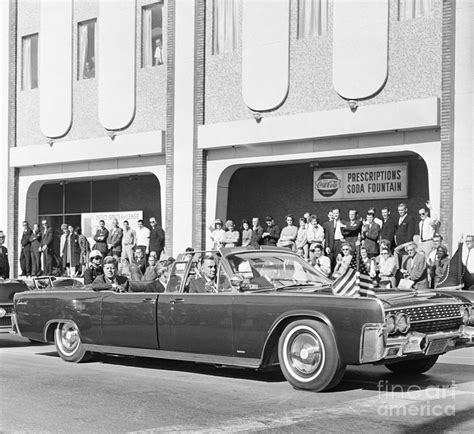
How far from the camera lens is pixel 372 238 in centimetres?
1772

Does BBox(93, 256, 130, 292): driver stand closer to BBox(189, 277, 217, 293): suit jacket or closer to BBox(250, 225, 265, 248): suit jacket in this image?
BBox(189, 277, 217, 293): suit jacket

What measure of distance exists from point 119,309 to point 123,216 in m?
17.4

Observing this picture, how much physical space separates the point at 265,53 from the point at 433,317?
13657mm

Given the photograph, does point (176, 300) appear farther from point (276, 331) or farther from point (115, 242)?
point (115, 242)

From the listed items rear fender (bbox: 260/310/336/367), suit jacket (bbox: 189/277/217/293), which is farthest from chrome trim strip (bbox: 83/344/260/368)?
suit jacket (bbox: 189/277/217/293)

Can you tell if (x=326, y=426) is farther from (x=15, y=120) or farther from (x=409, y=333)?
(x=15, y=120)

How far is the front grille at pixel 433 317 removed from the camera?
7973mm

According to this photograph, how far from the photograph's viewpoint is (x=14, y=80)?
27969 millimetres

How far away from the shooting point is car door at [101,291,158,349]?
951cm

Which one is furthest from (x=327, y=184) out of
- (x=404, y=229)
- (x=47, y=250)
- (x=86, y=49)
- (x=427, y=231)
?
(x=86, y=49)

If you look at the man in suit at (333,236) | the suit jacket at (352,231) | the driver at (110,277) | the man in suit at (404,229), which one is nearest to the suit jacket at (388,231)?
the man in suit at (404,229)

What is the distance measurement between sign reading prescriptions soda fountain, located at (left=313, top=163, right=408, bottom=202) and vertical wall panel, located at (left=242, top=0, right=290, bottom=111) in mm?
2937

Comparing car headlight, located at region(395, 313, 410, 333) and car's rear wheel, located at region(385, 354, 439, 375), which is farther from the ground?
car headlight, located at region(395, 313, 410, 333)

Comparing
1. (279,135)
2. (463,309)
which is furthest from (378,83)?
(463,309)
